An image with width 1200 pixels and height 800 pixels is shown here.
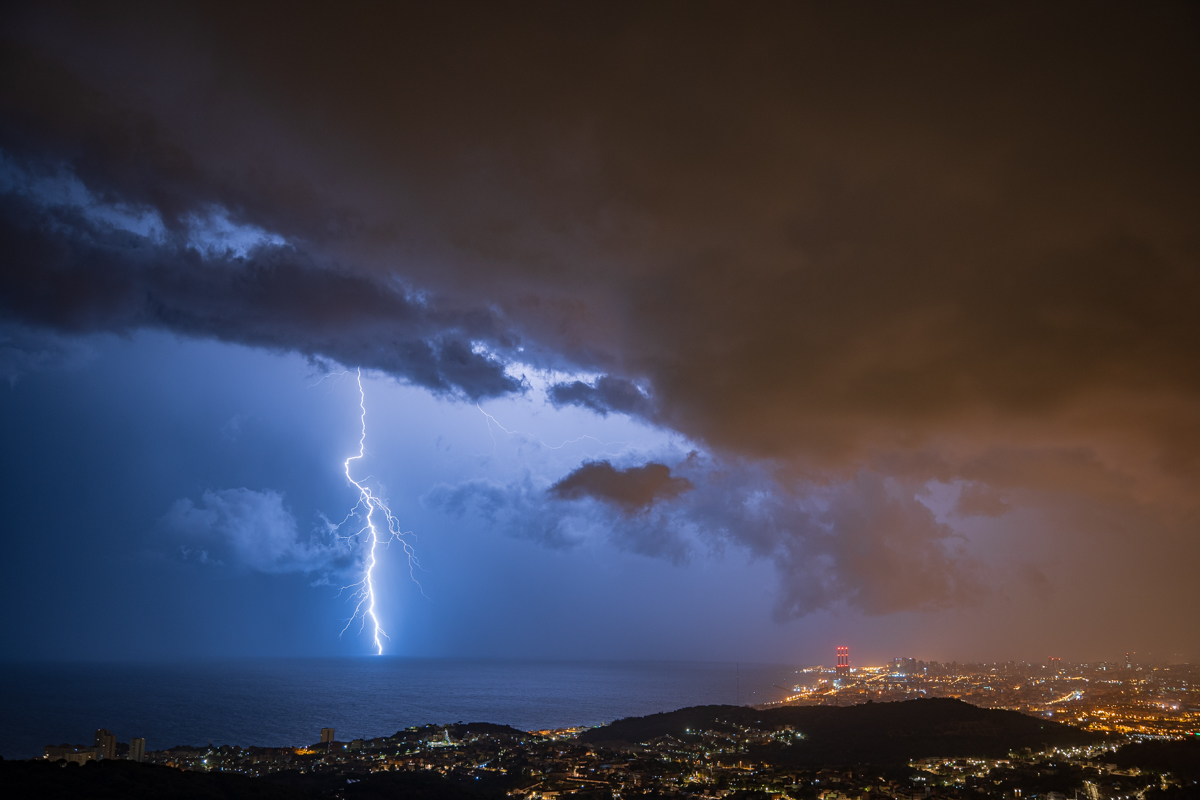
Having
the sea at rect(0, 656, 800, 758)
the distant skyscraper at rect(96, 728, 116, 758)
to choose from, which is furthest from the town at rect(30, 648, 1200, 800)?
the sea at rect(0, 656, 800, 758)

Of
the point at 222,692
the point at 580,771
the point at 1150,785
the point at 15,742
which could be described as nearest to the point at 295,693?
the point at 222,692

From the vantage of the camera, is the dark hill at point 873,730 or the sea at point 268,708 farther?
the sea at point 268,708

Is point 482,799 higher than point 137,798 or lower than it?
lower

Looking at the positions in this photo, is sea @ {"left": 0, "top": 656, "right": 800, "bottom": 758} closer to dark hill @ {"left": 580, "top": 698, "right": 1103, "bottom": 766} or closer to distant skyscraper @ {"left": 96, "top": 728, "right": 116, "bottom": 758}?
distant skyscraper @ {"left": 96, "top": 728, "right": 116, "bottom": 758}

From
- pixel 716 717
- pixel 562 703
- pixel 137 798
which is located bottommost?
pixel 562 703

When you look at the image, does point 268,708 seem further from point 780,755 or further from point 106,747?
point 780,755

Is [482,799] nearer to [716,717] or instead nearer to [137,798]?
[137,798]

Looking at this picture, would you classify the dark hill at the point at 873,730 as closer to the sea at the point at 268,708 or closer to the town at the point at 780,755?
the town at the point at 780,755

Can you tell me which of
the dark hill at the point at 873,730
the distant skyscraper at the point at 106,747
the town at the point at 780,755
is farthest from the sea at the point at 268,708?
the dark hill at the point at 873,730
